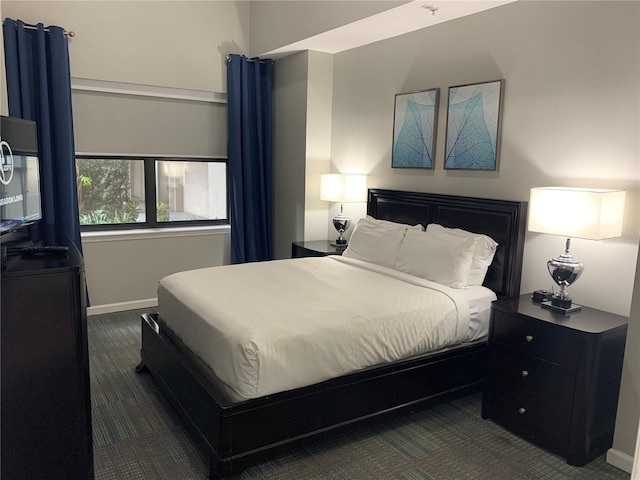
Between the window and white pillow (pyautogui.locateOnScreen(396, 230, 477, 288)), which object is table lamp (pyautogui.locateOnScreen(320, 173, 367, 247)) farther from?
the window

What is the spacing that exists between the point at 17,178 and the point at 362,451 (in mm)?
2022

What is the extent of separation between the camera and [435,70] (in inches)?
150

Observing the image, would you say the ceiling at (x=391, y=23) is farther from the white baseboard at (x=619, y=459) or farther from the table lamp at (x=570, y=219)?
the white baseboard at (x=619, y=459)

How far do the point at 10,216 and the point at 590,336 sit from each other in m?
2.56

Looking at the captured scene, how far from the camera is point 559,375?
2.51 metres

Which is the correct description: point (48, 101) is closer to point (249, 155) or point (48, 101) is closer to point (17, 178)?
point (249, 155)

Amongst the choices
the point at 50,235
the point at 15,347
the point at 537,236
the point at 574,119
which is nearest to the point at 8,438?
the point at 15,347

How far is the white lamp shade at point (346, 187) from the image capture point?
14.5 ft

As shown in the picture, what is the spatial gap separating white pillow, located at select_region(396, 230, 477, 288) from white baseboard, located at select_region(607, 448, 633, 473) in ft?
3.76

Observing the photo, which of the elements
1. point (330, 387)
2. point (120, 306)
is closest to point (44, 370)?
point (330, 387)

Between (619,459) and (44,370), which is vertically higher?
(44,370)

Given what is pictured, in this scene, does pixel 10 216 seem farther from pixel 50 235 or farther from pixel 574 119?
pixel 574 119

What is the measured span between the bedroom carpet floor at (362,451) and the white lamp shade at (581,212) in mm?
1136

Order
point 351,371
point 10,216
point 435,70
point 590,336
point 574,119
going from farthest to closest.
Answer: point 435,70, point 574,119, point 351,371, point 590,336, point 10,216
